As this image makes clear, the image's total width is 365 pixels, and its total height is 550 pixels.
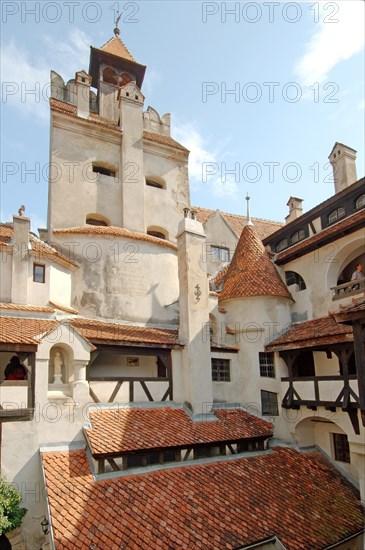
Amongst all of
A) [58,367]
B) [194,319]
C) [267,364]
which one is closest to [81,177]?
[194,319]

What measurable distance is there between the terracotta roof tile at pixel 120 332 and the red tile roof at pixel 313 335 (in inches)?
161

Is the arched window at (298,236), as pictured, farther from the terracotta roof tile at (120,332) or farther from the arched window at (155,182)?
the terracotta roof tile at (120,332)

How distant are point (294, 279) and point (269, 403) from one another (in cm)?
548

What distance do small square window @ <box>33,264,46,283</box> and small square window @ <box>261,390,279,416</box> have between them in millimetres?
9456

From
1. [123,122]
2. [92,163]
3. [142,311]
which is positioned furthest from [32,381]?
[123,122]

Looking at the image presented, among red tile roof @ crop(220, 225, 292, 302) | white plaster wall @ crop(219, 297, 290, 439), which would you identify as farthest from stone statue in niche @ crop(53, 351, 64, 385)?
red tile roof @ crop(220, 225, 292, 302)

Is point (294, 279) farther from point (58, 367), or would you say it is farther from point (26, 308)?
point (26, 308)

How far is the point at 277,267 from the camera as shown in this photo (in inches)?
696

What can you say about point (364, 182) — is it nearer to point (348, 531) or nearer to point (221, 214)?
point (221, 214)

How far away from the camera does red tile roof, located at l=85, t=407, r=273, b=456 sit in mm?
10508

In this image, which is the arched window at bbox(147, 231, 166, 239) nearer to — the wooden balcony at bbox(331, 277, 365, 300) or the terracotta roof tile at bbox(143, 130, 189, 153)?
the terracotta roof tile at bbox(143, 130, 189, 153)

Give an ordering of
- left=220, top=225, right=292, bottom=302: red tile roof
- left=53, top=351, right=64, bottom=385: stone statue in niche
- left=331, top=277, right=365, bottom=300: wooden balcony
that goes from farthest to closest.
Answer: left=220, top=225, right=292, bottom=302: red tile roof, left=331, top=277, right=365, bottom=300: wooden balcony, left=53, top=351, right=64, bottom=385: stone statue in niche

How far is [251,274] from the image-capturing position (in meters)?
16.5

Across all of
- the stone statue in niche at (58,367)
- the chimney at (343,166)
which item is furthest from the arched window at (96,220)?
the chimney at (343,166)
